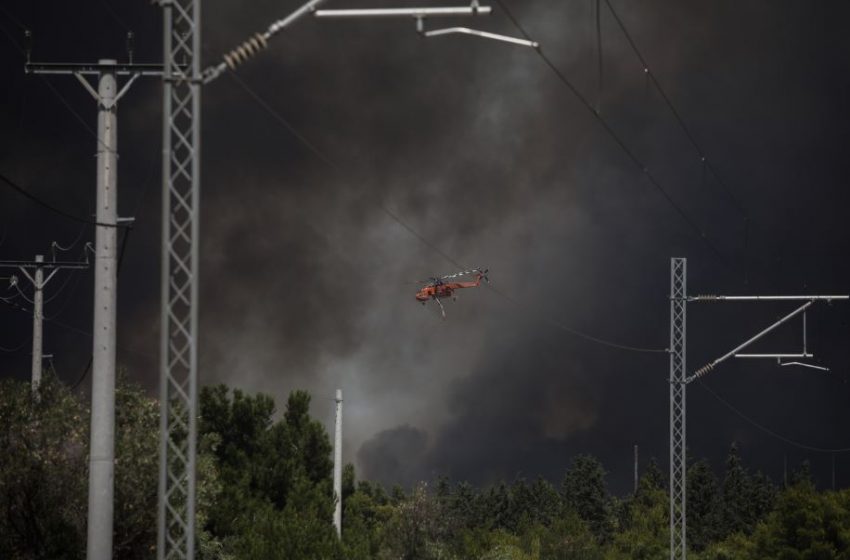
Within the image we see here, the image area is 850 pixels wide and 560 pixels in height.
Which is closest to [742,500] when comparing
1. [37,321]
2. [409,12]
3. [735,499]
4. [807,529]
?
[735,499]

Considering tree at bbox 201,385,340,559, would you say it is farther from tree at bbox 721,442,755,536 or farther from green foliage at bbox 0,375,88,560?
tree at bbox 721,442,755,536

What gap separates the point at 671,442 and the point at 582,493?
112758 millimetres

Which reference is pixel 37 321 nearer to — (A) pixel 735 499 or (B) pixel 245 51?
(B) pixel 245 51

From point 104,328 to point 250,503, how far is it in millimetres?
27000

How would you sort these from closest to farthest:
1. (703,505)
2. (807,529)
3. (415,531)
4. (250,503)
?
(250,503)
(415,531)
(807,529)
(703,505)

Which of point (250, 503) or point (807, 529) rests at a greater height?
point (250, 503)

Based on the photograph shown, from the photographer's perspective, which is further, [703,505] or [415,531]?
[703,505]

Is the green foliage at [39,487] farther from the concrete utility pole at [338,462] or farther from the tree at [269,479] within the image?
the concrete utility pole at [338,462]

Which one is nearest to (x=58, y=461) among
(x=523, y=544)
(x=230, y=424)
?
(x=230, y=424)

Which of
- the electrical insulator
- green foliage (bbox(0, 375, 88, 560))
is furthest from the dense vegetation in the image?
the electrical insulator

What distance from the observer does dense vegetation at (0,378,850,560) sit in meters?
30.7

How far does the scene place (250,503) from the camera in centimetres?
4934

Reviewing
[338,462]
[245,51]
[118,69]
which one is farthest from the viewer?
[338,462]

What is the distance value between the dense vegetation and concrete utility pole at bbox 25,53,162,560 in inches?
302
